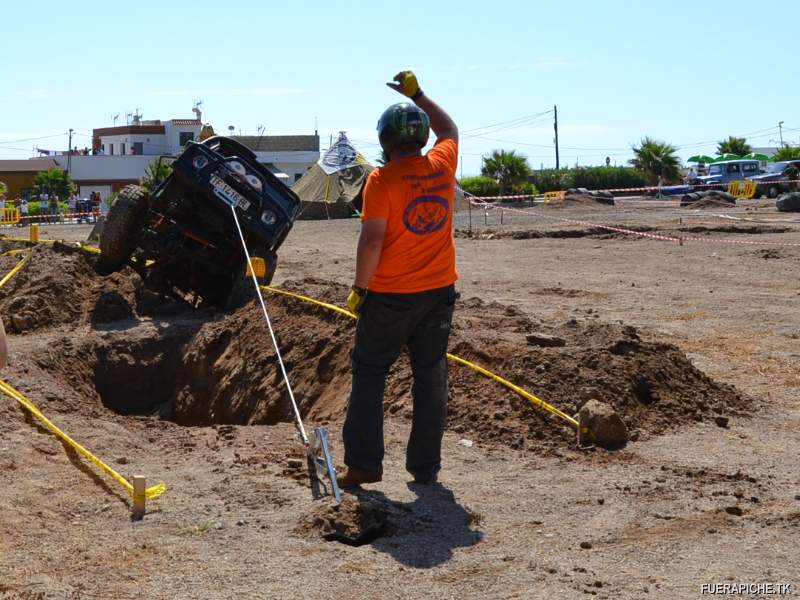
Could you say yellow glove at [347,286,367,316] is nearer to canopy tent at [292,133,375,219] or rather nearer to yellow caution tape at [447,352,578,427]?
yellow caution tape at [447,352,578,427]

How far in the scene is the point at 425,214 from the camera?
18.8ft

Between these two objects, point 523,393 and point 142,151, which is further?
point 142,151

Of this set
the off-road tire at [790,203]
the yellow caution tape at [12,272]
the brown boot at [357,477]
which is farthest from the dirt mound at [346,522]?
the off-road tire at [790,203]

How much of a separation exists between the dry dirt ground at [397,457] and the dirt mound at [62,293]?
0.03 meters

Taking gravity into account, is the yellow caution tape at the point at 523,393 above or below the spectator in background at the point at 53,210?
below

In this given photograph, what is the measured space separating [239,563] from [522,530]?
1.35 metres

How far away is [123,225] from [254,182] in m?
1.48

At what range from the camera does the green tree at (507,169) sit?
1953 inches

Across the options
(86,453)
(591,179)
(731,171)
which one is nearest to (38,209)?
(731,171)

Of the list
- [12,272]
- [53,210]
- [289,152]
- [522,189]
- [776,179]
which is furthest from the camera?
[289,152]

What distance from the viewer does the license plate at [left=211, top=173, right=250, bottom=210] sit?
460 inches

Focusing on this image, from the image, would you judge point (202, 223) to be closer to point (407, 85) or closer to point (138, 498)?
point (407, 85)

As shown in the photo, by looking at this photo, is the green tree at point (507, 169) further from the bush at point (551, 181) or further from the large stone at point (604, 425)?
the large stone at point (604, 425)

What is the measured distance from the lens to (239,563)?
188 inches
